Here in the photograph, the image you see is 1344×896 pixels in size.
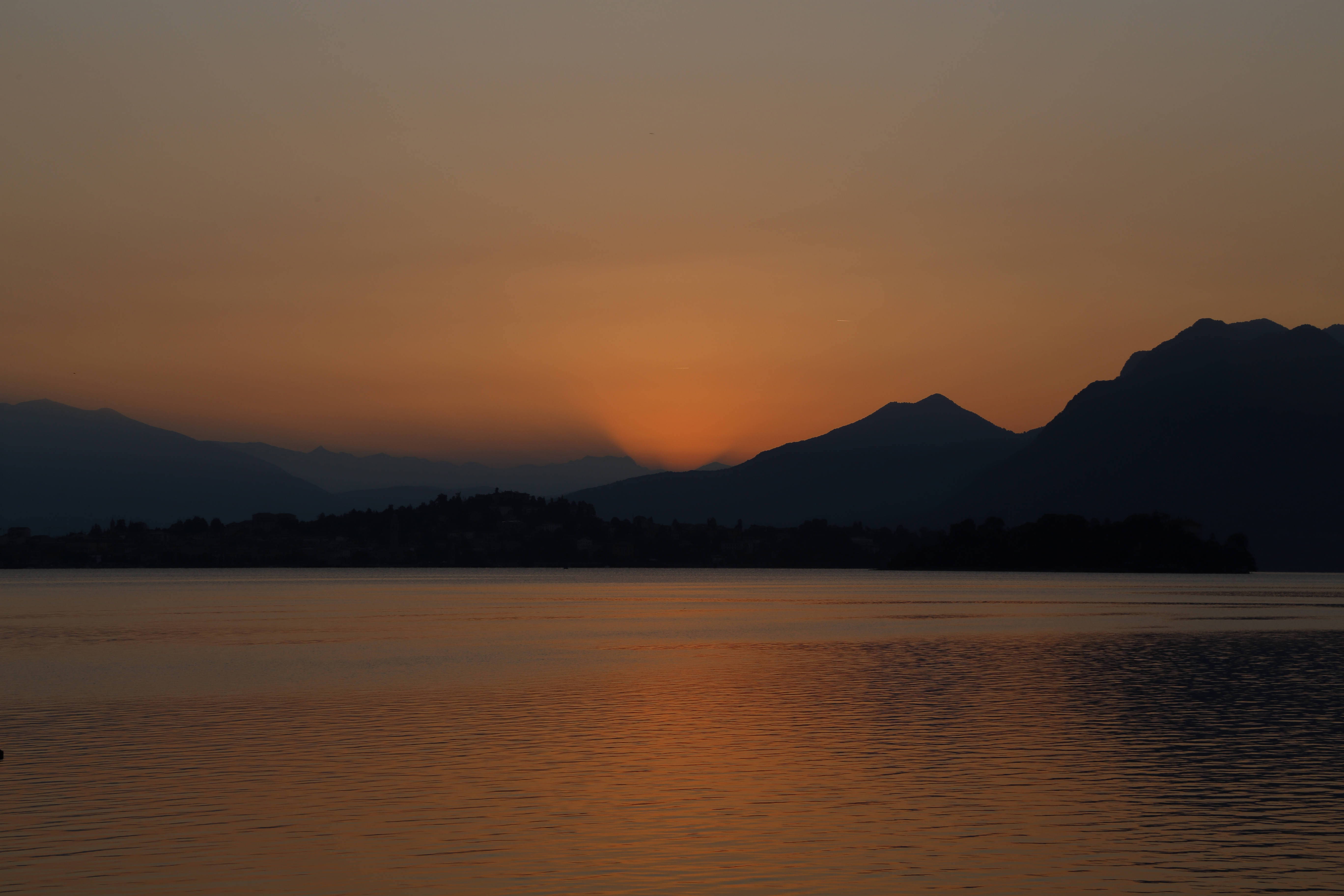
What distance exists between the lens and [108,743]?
41906 millimetres

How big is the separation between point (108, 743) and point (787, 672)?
34837 mm

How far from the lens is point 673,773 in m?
36.4

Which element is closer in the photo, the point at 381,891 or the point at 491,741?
the point at 381,891

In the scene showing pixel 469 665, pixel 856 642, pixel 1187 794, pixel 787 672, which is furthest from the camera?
pixel 856 642

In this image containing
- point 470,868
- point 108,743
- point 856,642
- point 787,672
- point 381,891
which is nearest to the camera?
point 381,891

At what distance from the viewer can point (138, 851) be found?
88.1ft

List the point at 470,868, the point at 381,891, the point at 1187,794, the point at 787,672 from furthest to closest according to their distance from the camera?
the point at 787,672 → the point at 1187,794 → the point at 470,868 → the point at 381,891

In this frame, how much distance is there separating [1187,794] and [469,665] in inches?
1825

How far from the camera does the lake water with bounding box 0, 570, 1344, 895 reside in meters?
25.4

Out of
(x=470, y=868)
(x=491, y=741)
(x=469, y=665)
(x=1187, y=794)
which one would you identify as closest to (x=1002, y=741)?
(x=1187, y=794)

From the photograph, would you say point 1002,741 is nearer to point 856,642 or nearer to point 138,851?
point 138,851

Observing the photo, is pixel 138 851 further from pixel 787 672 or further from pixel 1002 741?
pixel 787 672

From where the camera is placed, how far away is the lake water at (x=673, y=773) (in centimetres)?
2539

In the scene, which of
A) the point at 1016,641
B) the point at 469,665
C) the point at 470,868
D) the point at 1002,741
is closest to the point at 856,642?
the point at 1016,641
